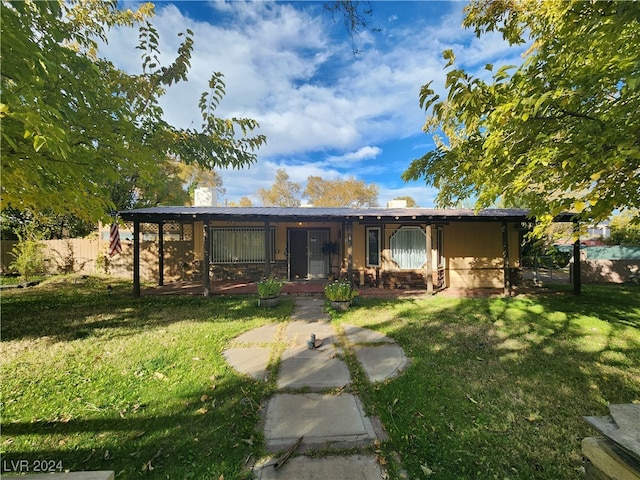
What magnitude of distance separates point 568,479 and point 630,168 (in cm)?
295

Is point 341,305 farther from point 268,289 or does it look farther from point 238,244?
point 238,244

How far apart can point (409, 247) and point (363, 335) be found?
5.58m

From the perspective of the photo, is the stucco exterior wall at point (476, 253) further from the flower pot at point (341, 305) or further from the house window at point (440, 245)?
the flower pot at point (341, 305)

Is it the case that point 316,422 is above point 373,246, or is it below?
below

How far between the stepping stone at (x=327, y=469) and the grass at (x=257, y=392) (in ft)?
0.52

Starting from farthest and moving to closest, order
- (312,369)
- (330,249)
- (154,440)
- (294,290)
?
1. (330,249)
2. (294,290)
3. (312,369)
4. (154,440)

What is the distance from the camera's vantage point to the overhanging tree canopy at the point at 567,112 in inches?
98.5

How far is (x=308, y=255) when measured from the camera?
11.2m

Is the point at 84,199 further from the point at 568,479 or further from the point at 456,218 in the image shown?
the point at 456,218

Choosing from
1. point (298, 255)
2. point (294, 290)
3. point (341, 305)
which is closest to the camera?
point (341, 305)

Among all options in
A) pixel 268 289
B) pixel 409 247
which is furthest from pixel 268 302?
pixel 409 247

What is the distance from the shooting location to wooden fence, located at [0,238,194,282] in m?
11.9

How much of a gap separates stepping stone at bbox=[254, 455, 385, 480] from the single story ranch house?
6.32m

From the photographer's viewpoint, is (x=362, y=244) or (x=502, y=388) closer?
(x=502, y=388)
